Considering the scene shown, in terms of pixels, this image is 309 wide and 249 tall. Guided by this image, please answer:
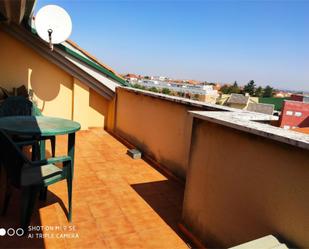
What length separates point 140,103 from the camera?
5.86 m

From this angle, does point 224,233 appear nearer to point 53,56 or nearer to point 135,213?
point 135,213

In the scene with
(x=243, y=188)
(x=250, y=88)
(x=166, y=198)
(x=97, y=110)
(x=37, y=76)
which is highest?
(x=250, y=88)

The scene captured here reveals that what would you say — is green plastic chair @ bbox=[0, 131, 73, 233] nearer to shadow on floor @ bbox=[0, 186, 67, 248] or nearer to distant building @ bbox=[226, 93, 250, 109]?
shadow on floor @ bbox=[0, 186, 67, 248]

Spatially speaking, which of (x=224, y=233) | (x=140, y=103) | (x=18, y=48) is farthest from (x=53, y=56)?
(x=224, y=233)

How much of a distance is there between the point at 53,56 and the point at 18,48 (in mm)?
920

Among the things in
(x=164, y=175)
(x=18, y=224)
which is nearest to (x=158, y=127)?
(x=164, y=175)

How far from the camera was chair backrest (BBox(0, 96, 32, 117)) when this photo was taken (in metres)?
3.88

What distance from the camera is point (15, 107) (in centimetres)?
401

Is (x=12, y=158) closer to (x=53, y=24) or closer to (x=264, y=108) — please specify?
(x=53, y=24)

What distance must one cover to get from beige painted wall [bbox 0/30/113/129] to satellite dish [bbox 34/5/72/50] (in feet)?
4.13

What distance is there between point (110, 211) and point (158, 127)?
228 centimetres

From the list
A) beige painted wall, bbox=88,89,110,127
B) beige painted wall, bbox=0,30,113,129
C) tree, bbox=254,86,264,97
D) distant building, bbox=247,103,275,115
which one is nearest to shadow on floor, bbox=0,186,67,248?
beige painted wall, bbox=0,30,113,129

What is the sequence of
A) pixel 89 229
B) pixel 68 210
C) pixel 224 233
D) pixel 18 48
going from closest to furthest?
1. pixel 224 233
2. pixel 89 229
3. pixel 68 210
4. pixel 18 48

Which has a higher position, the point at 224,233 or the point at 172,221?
the point at 224,233
